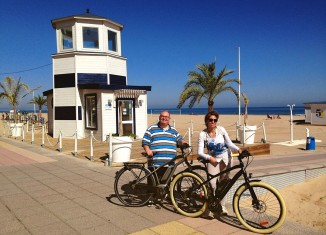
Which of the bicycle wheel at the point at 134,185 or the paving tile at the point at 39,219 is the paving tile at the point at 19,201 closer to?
the paving tile at the point at 39,219

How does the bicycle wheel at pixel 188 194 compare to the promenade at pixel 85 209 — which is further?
the bicycle wheel at pixel 188 194

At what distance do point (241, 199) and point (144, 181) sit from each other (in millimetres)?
1651

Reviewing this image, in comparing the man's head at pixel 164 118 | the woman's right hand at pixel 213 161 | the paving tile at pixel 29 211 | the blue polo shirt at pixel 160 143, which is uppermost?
the man's head at pixel 164 118

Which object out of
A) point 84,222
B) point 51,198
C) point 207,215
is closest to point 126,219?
point 84,222

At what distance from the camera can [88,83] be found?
1562cm

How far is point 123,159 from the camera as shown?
899cm

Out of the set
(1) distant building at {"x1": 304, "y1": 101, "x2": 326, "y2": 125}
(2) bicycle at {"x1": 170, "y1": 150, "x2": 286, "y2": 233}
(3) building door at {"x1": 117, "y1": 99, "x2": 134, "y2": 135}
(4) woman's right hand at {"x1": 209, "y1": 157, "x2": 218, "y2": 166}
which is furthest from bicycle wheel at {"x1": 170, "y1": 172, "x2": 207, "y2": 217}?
(1) distant building at {"x1": 304, "y1": 101, "x2": 326, "y2": 125}

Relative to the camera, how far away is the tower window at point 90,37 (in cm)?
1608

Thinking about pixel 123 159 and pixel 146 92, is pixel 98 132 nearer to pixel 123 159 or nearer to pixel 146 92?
pixel 146 92

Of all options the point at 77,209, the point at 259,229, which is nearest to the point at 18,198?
the point at 77,209

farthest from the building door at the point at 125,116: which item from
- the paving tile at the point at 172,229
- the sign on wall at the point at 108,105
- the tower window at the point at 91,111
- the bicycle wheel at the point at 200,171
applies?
the paving tile at the point at 172,229

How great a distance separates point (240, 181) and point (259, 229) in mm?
2242

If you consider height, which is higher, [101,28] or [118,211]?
[101,28]

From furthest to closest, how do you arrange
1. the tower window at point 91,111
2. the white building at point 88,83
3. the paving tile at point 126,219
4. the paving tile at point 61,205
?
the tower window at point 91,111
the white building at point 88,83
the paving tile at point 61,205
the paving tile at point 126,219
